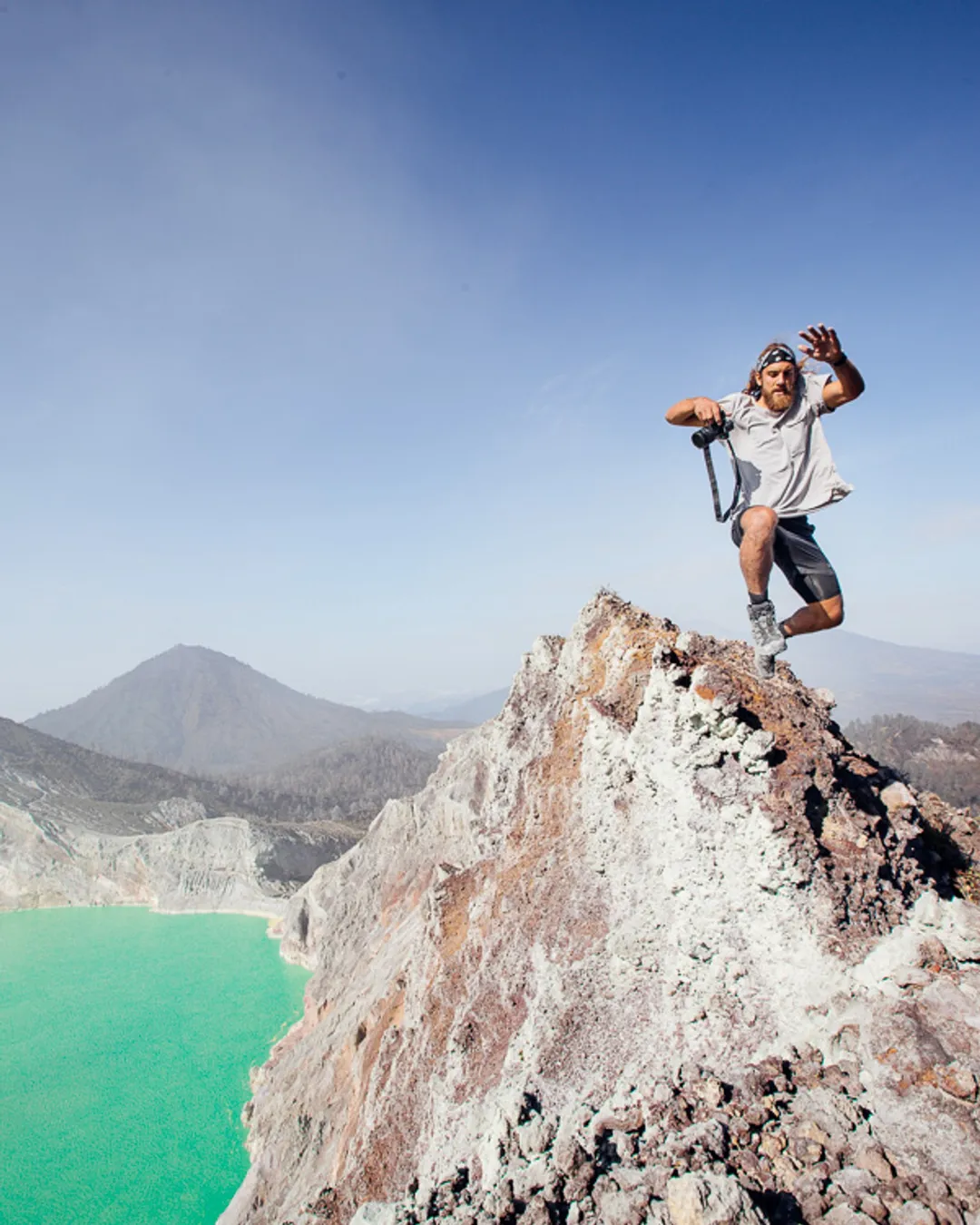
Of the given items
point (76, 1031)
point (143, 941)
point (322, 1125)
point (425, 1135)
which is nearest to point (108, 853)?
point (143, 941)

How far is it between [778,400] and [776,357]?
0.31 metres

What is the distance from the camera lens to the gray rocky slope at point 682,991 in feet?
16.7

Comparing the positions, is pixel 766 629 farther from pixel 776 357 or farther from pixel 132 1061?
pixel 132 1061

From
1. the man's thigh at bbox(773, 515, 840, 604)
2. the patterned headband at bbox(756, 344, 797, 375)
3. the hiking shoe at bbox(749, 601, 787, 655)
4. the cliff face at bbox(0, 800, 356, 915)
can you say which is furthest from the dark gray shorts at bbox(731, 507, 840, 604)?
the cliff face at bbox(0, 800, 356, 915)

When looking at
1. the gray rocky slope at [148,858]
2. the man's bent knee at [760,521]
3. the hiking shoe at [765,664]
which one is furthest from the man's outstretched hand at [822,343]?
the gray rocky slope at [148,858]

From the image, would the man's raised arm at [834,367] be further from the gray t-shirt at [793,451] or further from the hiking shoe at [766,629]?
the hiking shoe at [766,629]

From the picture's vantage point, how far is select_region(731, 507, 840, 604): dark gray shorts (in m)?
4.49

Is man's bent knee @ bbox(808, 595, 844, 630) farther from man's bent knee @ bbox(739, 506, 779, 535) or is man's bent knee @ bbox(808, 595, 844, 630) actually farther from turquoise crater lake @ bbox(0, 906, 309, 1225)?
turquoise crater lake @ bbox(0, 906, 309, 1225)

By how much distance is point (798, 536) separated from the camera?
4.49m

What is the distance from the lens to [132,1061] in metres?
24.5

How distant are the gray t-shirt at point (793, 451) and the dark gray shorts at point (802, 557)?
0.49 feet

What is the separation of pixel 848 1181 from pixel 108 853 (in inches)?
2182

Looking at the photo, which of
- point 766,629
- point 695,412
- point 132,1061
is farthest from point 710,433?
point 132,1061

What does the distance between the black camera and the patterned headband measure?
42cm
